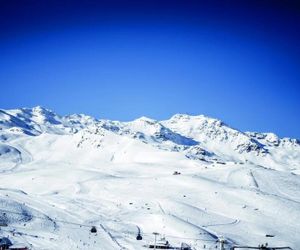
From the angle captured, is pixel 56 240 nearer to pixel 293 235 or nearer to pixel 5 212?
pixel 5 212

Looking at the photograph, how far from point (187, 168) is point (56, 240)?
117m

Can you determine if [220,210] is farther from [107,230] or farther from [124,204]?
[107,230]

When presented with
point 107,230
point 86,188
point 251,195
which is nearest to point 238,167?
point 251,195

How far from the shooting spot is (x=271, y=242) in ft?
282

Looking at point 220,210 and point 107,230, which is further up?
point 220,210

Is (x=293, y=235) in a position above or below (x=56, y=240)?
above

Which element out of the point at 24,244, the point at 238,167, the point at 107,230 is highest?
the point at 238,167

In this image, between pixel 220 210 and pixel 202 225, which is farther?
pixel 220 210

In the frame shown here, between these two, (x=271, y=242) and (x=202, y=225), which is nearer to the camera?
(x=271, y=242)

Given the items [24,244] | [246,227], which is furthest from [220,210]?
[24,244]

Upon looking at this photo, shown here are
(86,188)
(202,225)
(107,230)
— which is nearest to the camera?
(107,230)

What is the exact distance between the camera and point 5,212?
262 feet

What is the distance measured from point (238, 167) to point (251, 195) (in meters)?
50.2

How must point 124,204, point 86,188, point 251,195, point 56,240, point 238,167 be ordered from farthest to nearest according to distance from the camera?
point 238,167 < point 86,188 < point 251,195 < point 124,204 < point 56,240
